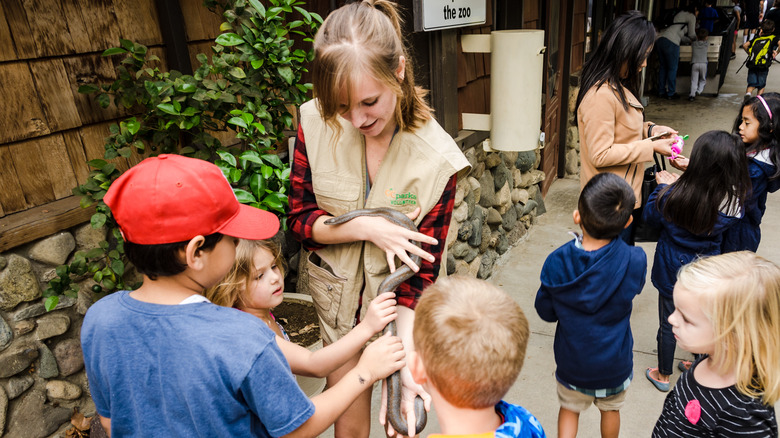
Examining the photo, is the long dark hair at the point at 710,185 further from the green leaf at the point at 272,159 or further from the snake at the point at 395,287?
the green leaf at the point at 272,159

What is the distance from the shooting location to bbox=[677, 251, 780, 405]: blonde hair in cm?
138

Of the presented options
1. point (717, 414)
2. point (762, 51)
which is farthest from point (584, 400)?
point (762, 51)

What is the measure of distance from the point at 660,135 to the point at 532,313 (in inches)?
56.4

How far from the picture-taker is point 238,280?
1676 millimetres

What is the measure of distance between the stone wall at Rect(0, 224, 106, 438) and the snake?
1.35 meters

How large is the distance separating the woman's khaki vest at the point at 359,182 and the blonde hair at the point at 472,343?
50 cm

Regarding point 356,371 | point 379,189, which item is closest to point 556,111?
point 379,189

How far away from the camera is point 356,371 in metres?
1.31

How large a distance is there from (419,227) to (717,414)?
1001 mm

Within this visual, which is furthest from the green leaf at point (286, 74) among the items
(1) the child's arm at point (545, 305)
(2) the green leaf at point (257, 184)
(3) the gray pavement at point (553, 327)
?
(3) the gray pavement at point (553, 327)

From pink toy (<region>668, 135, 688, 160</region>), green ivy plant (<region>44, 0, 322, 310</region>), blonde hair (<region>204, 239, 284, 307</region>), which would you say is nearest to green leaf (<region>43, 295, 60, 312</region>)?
green ivy plant (<region>44, 0, 322, 310</region>)

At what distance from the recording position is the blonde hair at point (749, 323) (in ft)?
4.51

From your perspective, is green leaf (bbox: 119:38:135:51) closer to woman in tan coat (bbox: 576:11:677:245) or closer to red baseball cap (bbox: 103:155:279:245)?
red baseball cap (bbox: 103:155:279:245)

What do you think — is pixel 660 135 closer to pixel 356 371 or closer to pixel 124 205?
pixel 356 371
